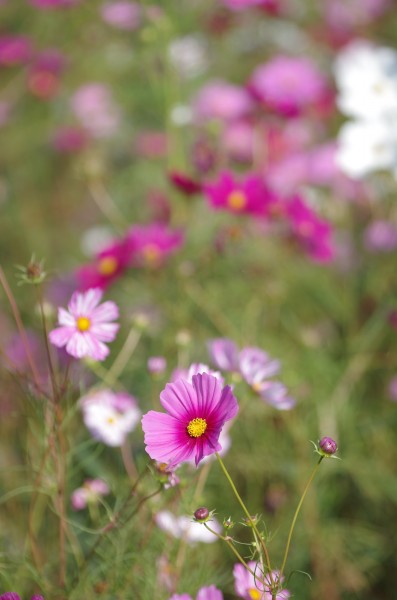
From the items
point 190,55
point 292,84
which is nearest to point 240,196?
point 292,84

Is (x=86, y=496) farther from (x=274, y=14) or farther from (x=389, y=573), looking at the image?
(x=274, y=14)

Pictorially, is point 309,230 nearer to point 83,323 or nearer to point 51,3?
point 83,323

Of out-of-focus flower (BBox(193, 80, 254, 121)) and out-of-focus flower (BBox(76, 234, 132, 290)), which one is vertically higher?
out-of-focus flower (BBox(76, 234, 132, 290))

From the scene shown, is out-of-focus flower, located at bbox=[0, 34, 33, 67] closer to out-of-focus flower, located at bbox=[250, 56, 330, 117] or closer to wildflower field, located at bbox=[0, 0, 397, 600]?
wildflower field, located at bbox=[0, 0, 397, 600]

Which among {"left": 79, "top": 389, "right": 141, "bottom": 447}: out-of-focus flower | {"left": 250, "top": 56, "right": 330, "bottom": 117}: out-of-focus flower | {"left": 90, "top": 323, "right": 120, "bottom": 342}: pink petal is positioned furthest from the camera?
{"left": 250, "top": 56, "right": 330, "bottom": 117}: out-of-focus flower

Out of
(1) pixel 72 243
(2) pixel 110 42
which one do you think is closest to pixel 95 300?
(1) pixel 72 243

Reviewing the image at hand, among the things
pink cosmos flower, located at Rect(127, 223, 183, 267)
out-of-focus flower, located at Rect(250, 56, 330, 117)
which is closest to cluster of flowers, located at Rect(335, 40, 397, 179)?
out-of-focus flower, located at Rect(250, 56, 330, 117)
